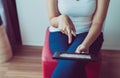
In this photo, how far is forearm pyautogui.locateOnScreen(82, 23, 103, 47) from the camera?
1175 millimetres

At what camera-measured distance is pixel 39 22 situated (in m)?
1.82

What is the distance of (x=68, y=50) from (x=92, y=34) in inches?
5.8

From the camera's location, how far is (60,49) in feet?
3.97

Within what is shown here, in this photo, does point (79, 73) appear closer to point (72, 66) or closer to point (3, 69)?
point (72, 66)

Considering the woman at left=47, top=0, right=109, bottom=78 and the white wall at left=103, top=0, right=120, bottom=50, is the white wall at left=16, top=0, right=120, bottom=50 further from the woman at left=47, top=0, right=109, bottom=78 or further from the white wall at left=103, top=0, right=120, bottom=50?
the woman at left=47, top=0, right=109, bottom=78

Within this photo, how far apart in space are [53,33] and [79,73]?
0.33m

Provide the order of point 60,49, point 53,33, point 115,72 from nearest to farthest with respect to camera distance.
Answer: point 60,49 < point 53,33 < point 115,72

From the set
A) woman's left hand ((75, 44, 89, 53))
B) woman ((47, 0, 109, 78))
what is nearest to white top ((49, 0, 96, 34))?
woman ((47, 0, 109, 78))

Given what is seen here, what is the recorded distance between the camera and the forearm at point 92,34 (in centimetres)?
118

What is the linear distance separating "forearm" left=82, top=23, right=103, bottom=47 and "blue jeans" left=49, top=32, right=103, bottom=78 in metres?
0.05

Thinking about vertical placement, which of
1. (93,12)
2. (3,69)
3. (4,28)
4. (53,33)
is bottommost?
(3,69)

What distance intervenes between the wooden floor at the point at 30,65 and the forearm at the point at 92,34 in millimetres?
514

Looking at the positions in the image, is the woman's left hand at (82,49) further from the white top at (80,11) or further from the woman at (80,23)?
the white top at (80,11)

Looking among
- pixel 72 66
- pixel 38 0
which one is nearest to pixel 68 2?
pixel 72 66
